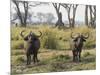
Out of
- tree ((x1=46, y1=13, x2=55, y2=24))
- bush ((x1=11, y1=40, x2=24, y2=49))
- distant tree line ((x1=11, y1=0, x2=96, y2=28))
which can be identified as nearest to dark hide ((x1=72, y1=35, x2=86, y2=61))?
distant tree line ((x1=11, y1=0, x2=96, y2=28))

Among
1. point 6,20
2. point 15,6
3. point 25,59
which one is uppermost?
point 15,6

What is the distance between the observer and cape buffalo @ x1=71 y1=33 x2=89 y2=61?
6.59 feet

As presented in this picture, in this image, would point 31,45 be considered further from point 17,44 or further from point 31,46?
point 17,44

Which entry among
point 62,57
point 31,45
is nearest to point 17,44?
point 31,45

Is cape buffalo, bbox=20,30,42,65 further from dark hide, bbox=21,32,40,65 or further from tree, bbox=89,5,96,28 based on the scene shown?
tree, bbox=89,5,96,28

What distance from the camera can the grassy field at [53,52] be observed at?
A: 1.84 m

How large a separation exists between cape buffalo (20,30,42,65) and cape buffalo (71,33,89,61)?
384 millimetres

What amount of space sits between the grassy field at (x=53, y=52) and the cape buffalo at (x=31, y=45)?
4 cm

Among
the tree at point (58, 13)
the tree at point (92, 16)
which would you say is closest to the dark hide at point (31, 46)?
the tree at point (58, 13)

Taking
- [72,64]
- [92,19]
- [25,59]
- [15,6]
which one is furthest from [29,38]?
[92,19]

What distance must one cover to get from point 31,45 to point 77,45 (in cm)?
49

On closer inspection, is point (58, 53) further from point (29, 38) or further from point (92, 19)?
point (92, 19)

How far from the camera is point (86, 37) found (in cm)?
204
